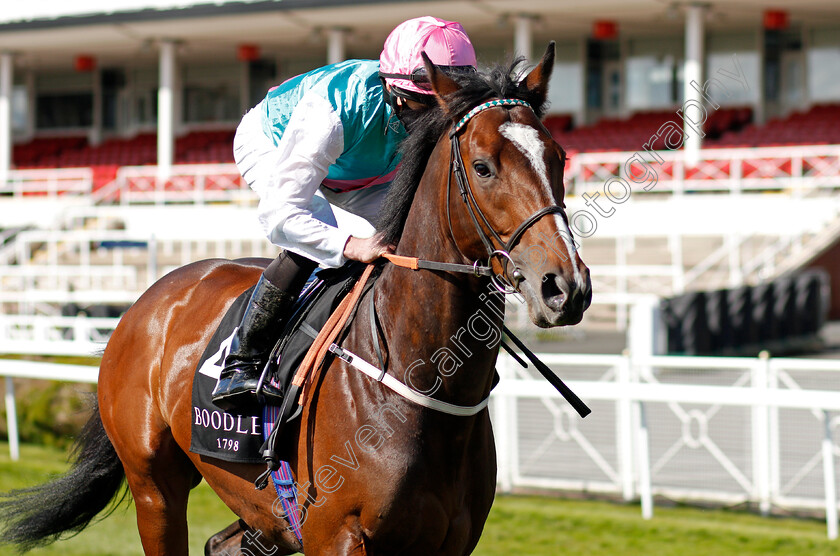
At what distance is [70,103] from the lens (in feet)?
90.5

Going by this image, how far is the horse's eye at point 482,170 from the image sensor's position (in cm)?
228

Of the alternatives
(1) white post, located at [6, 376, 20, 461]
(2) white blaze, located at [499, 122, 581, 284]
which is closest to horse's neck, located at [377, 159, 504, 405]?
(2) white blaze, located at [499, 122, 581, 284]

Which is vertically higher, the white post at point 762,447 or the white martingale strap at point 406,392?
the white martingale strap at point 406,392

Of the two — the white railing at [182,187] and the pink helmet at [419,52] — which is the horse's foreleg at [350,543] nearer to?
the pink helmet at [419,52]

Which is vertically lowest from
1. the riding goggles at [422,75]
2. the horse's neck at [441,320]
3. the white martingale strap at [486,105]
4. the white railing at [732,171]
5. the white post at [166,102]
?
the horse's neck at [441,320]

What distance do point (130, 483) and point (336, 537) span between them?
50.8 inches

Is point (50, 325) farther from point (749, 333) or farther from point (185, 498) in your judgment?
point (749, 333)

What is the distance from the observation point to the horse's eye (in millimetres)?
2277

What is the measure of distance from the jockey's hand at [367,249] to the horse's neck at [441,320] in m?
0.09

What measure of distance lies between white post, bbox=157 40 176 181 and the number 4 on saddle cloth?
18088 millimetres

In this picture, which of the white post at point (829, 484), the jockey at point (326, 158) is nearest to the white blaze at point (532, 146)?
the jockey at point (326, 158)

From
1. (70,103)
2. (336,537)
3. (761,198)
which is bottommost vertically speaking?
(336,537)

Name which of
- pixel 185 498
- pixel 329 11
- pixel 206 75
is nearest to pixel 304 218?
pixel 185 498

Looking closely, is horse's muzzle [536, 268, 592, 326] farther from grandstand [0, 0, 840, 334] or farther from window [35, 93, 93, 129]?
window [35, 93, 93, 129]
